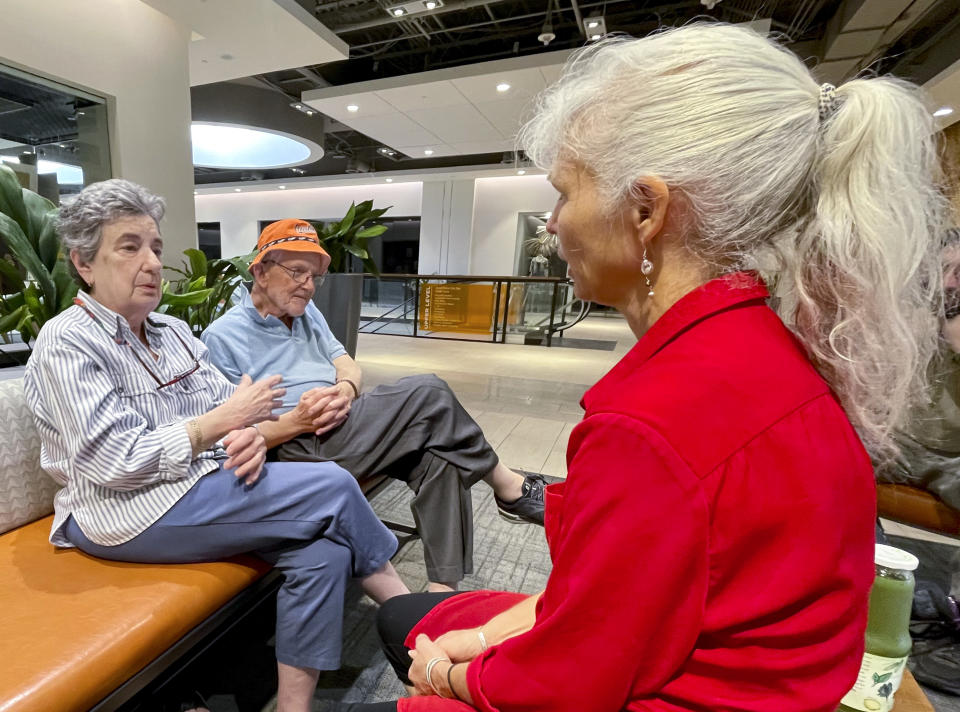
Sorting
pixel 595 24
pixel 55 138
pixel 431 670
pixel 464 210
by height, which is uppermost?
pixel 595 24

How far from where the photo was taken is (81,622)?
91 centimetres

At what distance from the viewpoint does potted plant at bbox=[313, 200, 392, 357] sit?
11.9 ft

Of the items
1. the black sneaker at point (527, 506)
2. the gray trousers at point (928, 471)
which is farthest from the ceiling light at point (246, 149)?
the gray trousers at point (928, 471)

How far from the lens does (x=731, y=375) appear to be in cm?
45

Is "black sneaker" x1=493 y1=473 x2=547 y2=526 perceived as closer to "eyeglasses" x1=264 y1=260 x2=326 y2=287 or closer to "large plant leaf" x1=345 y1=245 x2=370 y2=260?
"eyeglasses" x1=264 y1=260 x2=326 y2=287

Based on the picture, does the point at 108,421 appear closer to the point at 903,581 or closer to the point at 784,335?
the point at 784,335

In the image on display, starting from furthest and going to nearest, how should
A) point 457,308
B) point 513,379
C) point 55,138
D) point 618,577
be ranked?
point 457,308 < point 513,379 < point 55,138 < point 618,577

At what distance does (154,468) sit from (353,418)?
66 cm

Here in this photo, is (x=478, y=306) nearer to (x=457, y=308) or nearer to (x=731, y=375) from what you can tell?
(x=457, y=308)

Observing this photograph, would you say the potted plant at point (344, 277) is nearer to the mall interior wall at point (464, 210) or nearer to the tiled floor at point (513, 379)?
the tiled floor at point (513, 379)

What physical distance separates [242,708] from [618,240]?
4.92ft

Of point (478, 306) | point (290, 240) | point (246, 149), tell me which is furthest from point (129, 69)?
point (246, 149)

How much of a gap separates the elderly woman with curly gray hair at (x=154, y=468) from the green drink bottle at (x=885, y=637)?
106 centimetres

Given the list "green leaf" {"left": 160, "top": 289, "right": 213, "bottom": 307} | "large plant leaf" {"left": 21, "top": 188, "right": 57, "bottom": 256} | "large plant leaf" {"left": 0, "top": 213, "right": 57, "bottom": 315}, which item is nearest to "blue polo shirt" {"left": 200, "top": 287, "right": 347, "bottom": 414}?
"green leaf" {"left": 160, "top": 289, "right": 213, "bottom": 307}
